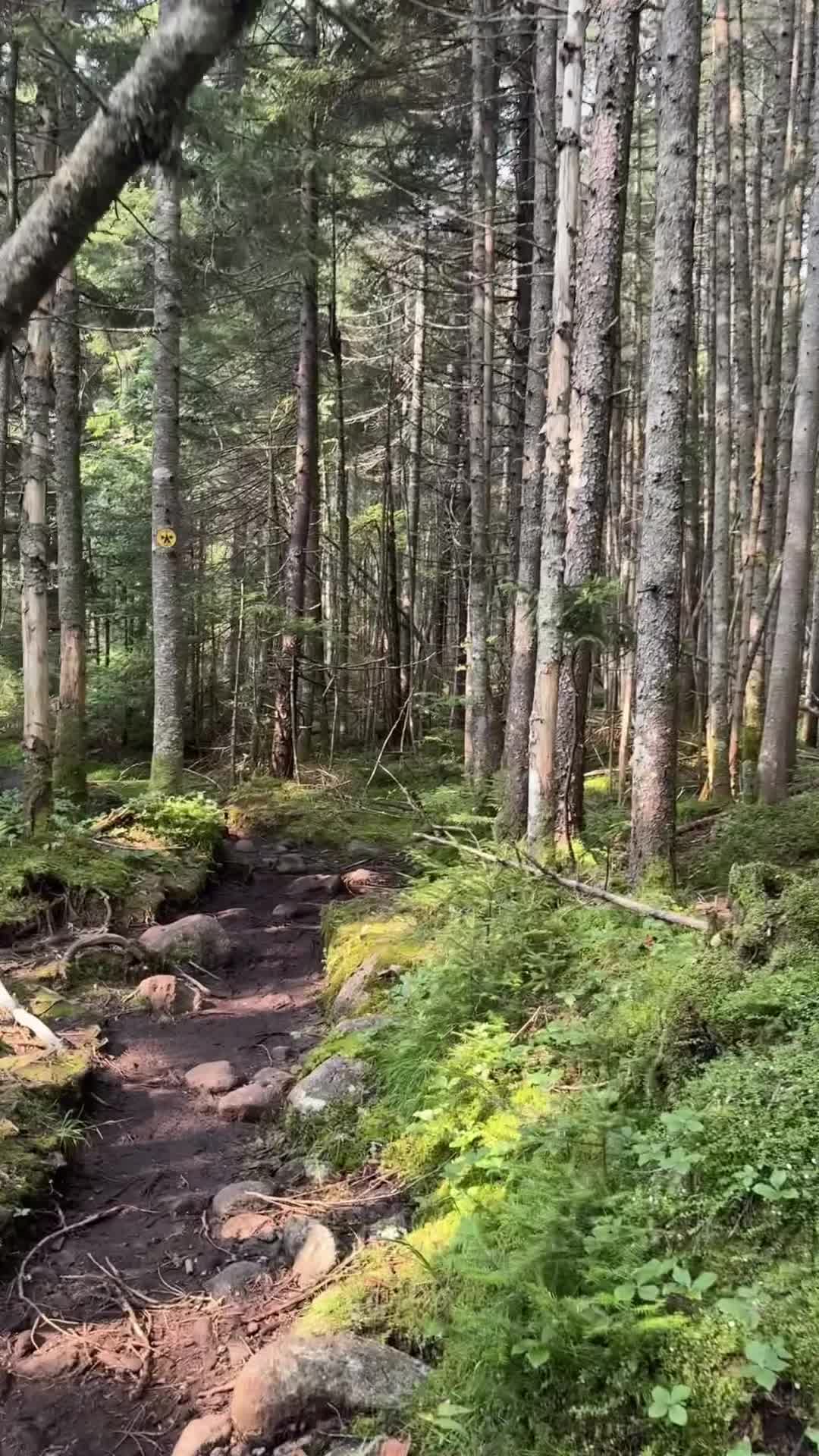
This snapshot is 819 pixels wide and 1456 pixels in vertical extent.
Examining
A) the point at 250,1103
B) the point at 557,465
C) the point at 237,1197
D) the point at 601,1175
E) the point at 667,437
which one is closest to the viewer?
the point at 601,1175

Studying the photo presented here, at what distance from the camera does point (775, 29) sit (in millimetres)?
13461

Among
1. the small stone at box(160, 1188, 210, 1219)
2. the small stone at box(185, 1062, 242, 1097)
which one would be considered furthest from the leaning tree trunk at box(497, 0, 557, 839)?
the small stone at box(160, 1188, 210, 1219)

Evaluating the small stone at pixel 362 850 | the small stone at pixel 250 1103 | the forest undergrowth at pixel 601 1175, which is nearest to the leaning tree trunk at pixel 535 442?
the small stone at pixel 362 850

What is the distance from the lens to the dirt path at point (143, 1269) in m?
2.96

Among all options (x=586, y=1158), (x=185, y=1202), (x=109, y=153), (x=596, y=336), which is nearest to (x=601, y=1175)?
(x=586, y=1158)

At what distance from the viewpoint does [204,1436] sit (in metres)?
2.78

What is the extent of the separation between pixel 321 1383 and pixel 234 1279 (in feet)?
3.11

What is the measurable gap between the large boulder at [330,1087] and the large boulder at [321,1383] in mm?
1759

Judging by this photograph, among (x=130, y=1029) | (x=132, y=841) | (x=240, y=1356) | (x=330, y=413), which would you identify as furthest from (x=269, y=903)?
(x=330, y=413)

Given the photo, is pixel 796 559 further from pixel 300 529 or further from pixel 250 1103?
pixel 300 529

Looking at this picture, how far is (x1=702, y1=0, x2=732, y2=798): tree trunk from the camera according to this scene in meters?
9.31

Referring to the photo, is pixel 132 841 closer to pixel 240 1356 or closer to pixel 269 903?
pixel 269 903

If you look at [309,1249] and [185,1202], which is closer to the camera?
[309,1249]

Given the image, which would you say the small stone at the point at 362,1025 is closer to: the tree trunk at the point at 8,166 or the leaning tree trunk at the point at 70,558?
the tree trunk at the point at 8,166
